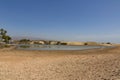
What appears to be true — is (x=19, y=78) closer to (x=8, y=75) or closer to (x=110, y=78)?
(x=8, y=75)

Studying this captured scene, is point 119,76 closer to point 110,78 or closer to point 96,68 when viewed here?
point 110,78

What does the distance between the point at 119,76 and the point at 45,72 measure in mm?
4594

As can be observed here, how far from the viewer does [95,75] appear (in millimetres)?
9734

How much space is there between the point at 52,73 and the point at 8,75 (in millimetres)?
2662

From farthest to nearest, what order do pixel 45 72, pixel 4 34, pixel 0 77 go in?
1. pixel 4 34
2. pixel 45 72
3. pixel 0 77

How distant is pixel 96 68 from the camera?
11055mm

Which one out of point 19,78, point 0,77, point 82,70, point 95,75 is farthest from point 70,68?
point 0,77

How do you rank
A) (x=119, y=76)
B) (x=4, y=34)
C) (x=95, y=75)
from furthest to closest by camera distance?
(x=4, y=34) < (x=95, y=75) < (x=119, y=76)

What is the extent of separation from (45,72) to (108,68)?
152 inches

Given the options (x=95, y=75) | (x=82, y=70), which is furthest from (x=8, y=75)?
(x=95, y=75)

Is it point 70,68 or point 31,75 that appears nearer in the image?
point 31,75

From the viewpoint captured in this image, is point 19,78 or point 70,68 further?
point 70,68

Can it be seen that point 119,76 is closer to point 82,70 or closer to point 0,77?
point 82,70

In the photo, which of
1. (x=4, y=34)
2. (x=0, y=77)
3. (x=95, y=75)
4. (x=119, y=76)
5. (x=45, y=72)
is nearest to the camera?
(x=119, y=76)
